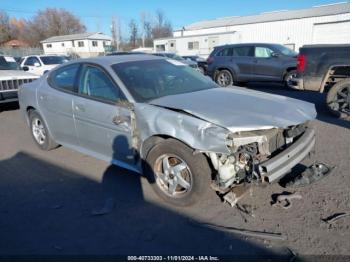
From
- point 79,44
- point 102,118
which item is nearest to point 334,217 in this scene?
point 102,118

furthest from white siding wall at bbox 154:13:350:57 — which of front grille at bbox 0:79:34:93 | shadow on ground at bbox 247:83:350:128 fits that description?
front grille at bbox 0:79:34:93

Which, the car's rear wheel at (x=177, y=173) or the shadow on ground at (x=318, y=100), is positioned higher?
the car's rear wheel at (x=177, y=173)

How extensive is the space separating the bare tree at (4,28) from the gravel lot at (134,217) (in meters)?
84.4

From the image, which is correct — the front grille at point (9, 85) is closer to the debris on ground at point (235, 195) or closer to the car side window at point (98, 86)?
the car side window at point (98, 86)

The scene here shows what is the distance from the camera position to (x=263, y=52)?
1238cm

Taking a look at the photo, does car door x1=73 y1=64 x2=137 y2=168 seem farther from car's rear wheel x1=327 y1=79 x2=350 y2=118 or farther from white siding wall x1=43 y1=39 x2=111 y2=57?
white siding wall x1=43 y1=39 x2=111 y2=57

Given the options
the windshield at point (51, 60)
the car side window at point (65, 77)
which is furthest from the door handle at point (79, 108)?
the windshield at point (51, 60)

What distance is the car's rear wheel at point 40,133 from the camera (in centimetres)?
543

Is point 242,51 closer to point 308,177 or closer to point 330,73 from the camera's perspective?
point 330,73

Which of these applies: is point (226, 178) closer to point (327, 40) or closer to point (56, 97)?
point (56, 97)

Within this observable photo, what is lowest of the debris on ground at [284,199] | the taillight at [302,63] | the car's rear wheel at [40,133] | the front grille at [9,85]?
the debris on ground at [284,199]

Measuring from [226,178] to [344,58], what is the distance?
522 centimetres

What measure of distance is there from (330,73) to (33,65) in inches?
570

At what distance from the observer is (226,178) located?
3.22 meters
